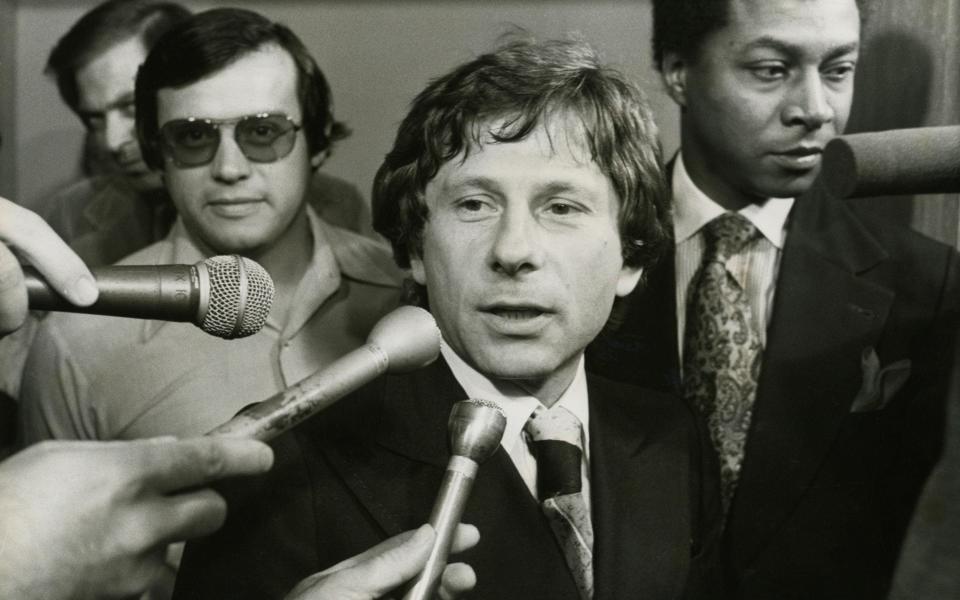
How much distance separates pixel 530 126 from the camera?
114cm

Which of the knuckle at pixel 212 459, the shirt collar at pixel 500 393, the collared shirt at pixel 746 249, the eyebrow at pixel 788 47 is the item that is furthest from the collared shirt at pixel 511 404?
the eyebrow at pixel 788 47

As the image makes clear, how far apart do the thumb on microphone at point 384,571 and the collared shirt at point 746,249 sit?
40 centimetres

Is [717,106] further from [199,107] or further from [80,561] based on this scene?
[80,561]

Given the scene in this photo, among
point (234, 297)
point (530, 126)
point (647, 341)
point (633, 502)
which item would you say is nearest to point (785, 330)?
point (647, 341)

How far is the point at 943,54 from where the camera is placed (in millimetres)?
1305

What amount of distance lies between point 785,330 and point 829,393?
3.3 inches

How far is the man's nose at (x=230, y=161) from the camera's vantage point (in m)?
1.22

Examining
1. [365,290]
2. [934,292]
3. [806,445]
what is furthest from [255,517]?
[934,292]

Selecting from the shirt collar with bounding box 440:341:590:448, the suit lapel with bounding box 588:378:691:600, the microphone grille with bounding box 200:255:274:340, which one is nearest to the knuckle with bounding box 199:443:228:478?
the microphone grille with bounding box 200:255:274:340

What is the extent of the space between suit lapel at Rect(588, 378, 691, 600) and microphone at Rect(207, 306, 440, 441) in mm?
256

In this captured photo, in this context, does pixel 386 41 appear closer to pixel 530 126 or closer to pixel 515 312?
pixel 530 126

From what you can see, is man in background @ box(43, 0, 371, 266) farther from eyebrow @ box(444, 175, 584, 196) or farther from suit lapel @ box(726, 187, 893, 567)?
suit lapel @ box(726, 187, 893, 567)

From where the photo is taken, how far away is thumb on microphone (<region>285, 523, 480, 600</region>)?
0.99 metres

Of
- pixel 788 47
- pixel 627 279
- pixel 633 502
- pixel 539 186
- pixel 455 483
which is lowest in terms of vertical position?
pixel 633 502
